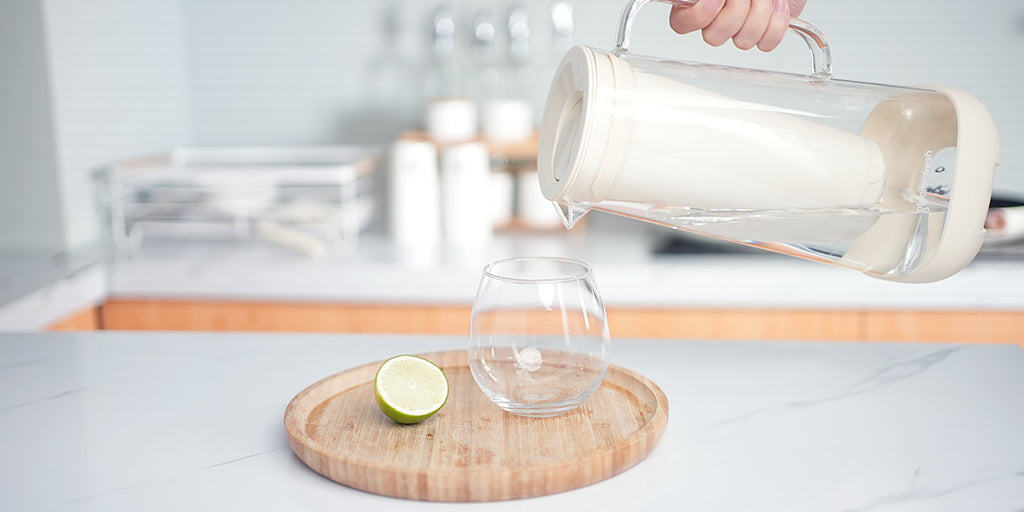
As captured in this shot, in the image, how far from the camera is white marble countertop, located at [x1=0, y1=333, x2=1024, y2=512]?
0.70m

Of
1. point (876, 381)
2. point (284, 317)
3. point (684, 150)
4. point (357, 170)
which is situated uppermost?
point (684, 150)

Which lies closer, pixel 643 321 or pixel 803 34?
pixel 803 34

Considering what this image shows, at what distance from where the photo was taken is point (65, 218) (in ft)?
6.28

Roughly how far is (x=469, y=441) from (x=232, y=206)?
1.30m

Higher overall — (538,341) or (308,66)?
(308,66)

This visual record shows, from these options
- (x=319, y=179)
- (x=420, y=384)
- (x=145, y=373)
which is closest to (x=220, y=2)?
(x=319, y=179)

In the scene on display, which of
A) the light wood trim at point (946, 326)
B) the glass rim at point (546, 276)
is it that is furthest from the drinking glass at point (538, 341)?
the light wood trim at point (946, 326)

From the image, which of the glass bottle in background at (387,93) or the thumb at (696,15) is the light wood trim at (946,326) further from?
the glass bottle in background at (387,93)

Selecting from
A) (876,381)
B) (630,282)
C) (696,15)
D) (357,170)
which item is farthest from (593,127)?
(357,170)

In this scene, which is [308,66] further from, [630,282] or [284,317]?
[630,282]

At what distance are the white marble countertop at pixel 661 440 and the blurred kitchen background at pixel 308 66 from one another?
2.85 ft

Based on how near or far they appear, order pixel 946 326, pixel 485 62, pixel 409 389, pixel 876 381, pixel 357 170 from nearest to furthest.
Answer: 1. pixel 409 389
2. pixel 876 381
3. pixel 946 326
4. pixel 357 170
5. pixel 485 62

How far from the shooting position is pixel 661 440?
813 millimetres

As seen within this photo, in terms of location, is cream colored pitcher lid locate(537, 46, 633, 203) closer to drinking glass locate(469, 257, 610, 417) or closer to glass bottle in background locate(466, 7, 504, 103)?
drinking glass locate(469, 257, 610, 417)
